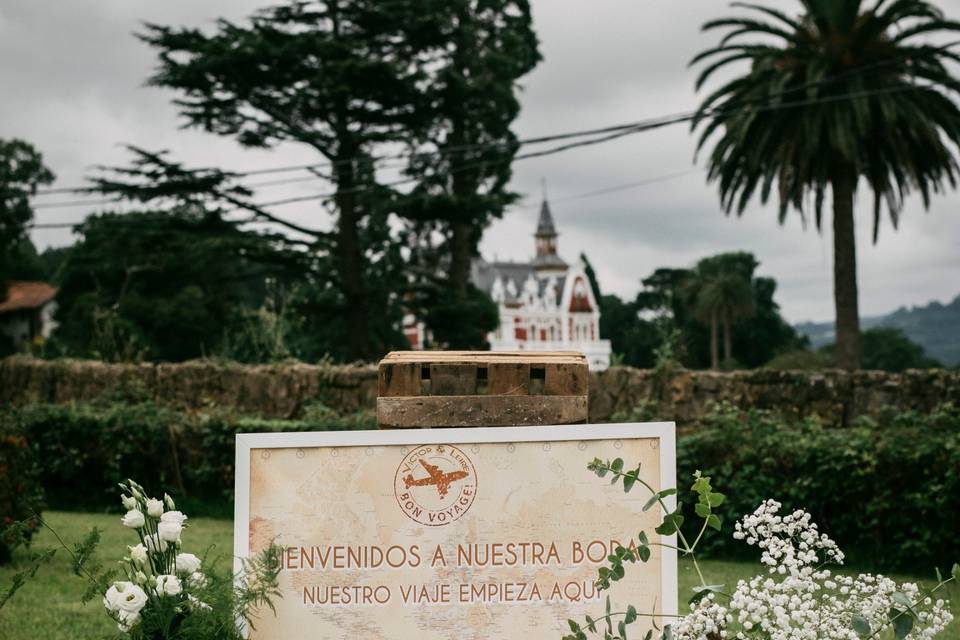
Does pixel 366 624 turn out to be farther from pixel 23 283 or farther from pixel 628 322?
pixel 628 322

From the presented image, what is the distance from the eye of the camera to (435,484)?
2953mm

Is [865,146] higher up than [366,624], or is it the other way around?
[865,146]

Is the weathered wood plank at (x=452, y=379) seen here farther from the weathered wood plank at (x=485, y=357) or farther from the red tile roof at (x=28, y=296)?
the red tile roof at (x=28, y=296)

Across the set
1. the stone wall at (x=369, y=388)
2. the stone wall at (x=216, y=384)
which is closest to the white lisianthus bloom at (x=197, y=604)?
the stone wall at (x=369, y=388)

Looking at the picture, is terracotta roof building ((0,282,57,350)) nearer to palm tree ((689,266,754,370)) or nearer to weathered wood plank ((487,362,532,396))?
palm tree ((689,266,754,370))

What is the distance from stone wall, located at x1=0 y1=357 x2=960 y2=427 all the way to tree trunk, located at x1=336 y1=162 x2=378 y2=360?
8.01m

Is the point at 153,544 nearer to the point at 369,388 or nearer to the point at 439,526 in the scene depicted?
the point at 439,526

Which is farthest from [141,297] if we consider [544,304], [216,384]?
[544,304]

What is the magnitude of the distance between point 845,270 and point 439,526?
16.9 meters

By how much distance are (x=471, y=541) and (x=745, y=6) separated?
1784 centimetres

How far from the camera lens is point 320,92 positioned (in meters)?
21.7

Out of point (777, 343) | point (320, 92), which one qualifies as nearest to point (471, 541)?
point (320, 92)

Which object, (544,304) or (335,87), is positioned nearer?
(335,87)

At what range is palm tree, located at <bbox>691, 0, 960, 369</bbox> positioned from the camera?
59.0 ft
